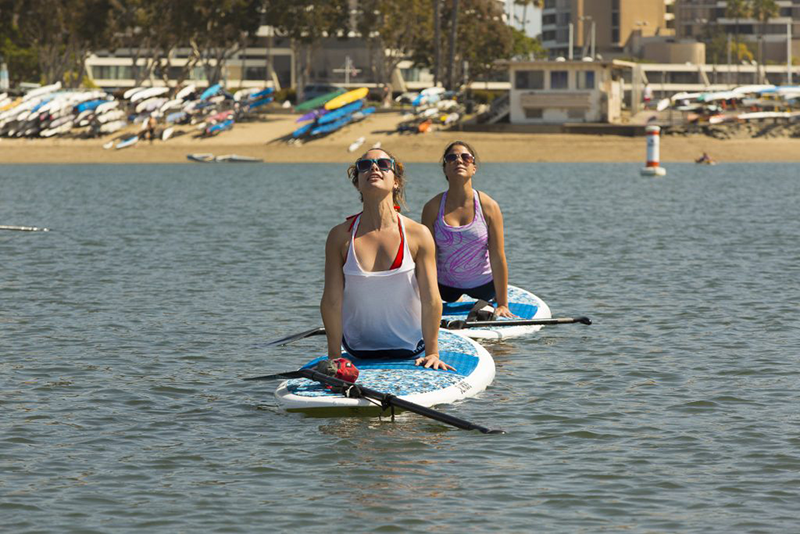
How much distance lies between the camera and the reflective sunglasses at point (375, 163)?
10570 millimetres

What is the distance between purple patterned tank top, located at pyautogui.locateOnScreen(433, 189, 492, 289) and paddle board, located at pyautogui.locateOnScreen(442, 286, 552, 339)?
0.31 metres

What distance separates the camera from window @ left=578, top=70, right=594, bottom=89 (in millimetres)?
89438

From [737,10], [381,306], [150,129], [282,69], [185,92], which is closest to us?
[381,306]

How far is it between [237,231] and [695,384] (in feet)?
76.4

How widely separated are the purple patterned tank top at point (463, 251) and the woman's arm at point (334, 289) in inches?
140

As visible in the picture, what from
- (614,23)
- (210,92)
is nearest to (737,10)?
(614,23)

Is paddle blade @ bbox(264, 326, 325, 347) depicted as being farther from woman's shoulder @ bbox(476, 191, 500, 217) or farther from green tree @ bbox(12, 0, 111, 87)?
green tree @ bbox(12, 0, 111, 87)

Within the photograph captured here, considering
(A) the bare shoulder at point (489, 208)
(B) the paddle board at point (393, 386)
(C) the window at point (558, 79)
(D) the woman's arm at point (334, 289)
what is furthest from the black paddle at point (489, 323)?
(C) the window at point (558, 79)

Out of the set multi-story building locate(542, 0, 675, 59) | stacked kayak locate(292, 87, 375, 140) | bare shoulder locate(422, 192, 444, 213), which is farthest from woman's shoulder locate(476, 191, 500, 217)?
multi-story building locate(542, 0, 675, 59)

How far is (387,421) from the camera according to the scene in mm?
11570

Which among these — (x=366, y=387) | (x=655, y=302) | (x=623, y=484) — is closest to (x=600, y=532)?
(x=623, y=484)

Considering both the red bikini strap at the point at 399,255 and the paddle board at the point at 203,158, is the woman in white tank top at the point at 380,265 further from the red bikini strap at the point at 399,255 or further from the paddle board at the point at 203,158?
the paddle board at the point at 203,158

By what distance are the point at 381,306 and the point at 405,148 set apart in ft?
233

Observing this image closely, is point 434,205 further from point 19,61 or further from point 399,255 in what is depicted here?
point 19,61
